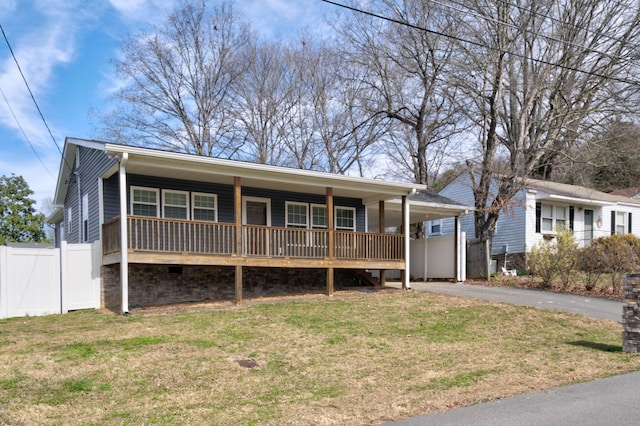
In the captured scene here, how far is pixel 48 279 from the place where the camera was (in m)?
12.8

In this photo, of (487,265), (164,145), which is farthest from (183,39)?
(487,265)

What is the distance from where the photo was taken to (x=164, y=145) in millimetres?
27969

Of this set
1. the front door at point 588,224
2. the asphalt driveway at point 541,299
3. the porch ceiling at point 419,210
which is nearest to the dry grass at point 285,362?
the asphalt driveway at point 541,299

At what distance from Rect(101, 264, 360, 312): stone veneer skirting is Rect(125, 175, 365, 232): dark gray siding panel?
1592mm

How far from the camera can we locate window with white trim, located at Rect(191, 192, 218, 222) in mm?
15156

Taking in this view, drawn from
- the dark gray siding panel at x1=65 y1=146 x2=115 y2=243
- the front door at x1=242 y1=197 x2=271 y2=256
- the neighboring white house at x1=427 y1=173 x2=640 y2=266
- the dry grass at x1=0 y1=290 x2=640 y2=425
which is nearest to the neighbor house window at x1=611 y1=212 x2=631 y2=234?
the neighboring white house at x1=427 y1=173 x2=640 y2=266

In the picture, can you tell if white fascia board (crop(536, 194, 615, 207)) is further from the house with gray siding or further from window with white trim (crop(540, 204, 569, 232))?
the house with gray siding

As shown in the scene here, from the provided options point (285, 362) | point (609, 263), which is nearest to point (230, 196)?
point (285, 362)

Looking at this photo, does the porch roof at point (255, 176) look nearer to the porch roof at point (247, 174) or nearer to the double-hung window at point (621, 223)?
the porch roof at point (247, 174)

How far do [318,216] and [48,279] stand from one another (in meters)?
8.33

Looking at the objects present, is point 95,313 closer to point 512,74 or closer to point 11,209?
point 512,74

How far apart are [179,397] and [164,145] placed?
23211mm

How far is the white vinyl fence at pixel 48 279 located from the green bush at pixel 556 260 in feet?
45.5

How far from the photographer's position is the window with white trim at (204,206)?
49.7ft
